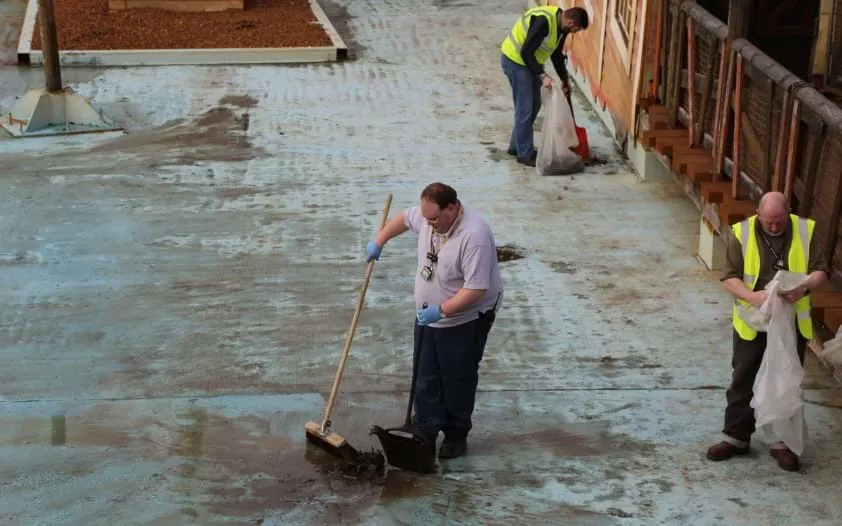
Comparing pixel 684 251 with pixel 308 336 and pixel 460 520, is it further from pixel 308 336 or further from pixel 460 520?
pixel 460 520

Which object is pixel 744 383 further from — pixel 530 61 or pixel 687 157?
pixel 530 61

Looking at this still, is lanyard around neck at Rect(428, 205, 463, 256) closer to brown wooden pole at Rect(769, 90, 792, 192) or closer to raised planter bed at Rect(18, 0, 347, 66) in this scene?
brown wooden pole at Rect(769, 90, 792, 192)

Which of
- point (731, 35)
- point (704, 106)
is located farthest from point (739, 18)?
point (704, 106)

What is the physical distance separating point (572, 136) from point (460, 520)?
617 centimetres

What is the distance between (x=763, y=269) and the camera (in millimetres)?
6332

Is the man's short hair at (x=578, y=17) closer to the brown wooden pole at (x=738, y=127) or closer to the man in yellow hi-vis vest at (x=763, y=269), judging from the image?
the brown wooden pole at (x=738, y=127)

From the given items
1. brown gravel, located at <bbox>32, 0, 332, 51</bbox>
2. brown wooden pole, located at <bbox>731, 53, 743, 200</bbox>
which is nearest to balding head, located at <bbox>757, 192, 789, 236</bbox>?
brown wooden pole, located at <bbox>731, 53, 743, 200</bbox>

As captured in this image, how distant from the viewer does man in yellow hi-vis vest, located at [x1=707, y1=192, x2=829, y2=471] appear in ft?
20.5

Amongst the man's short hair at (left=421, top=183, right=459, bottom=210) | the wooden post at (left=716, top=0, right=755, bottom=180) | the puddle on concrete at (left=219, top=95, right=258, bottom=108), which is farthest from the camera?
the puddle on concrete at (left=219, top=95, right=258, bottom=108)

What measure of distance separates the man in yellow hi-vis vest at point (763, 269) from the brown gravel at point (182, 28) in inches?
411

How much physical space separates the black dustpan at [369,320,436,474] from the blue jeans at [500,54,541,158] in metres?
Answer: 5.63

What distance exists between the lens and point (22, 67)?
15445 millimetres

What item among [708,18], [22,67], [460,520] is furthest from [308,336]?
[22,67]

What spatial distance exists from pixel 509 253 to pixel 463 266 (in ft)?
11.4
